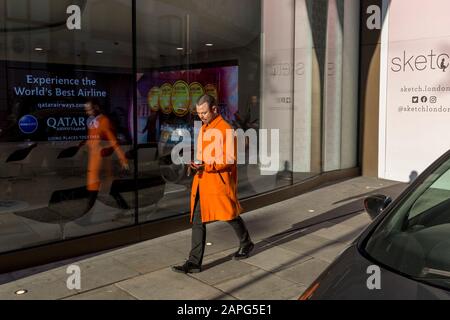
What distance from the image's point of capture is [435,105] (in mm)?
9500

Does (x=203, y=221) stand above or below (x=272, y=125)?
below

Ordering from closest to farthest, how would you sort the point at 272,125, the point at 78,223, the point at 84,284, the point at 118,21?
the point at 84,284
the point at 78,223
the point at 118,21
the point at 272,125

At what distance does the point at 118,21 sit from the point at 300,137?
473cm

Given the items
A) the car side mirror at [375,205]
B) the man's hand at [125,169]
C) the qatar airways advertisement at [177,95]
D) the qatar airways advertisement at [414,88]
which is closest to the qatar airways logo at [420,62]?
the qatar airways advertisement at [414,88]

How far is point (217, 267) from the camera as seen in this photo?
5.16 meters

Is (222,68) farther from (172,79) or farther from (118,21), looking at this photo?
(118,21)

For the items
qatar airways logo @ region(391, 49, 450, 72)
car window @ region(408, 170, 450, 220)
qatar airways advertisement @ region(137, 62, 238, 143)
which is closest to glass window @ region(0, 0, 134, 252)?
qatar airways advertisement @ region(137, 62, 238, 143)

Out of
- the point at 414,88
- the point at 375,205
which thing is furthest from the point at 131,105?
the point at 414,88

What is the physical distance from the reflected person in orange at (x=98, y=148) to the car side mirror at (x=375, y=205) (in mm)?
3660

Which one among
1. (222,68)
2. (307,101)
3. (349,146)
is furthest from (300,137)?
(222,68)

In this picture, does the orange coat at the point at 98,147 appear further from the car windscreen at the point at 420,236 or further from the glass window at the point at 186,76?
→ the car windscreen at the point at 420,236

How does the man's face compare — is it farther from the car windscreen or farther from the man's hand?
the car windscreen

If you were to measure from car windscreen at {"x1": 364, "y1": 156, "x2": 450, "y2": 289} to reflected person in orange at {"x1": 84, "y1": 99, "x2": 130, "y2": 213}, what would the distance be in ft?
13.1

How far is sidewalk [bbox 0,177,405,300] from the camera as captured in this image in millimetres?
4492
